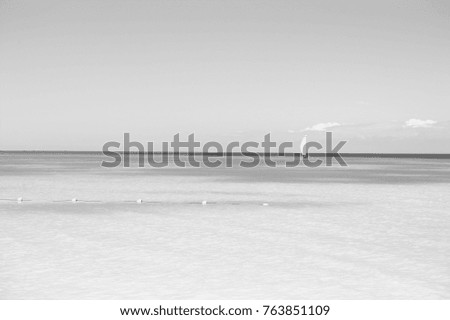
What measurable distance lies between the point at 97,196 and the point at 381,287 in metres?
15.0

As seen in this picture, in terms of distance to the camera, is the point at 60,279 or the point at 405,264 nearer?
the point at 60,279

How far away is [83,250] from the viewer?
9.90m

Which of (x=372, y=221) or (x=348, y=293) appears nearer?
(x=348, y=293)

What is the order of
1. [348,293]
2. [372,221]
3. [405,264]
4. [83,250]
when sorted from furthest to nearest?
[372,221] < [83,250] < [405,264] < [348,293]
